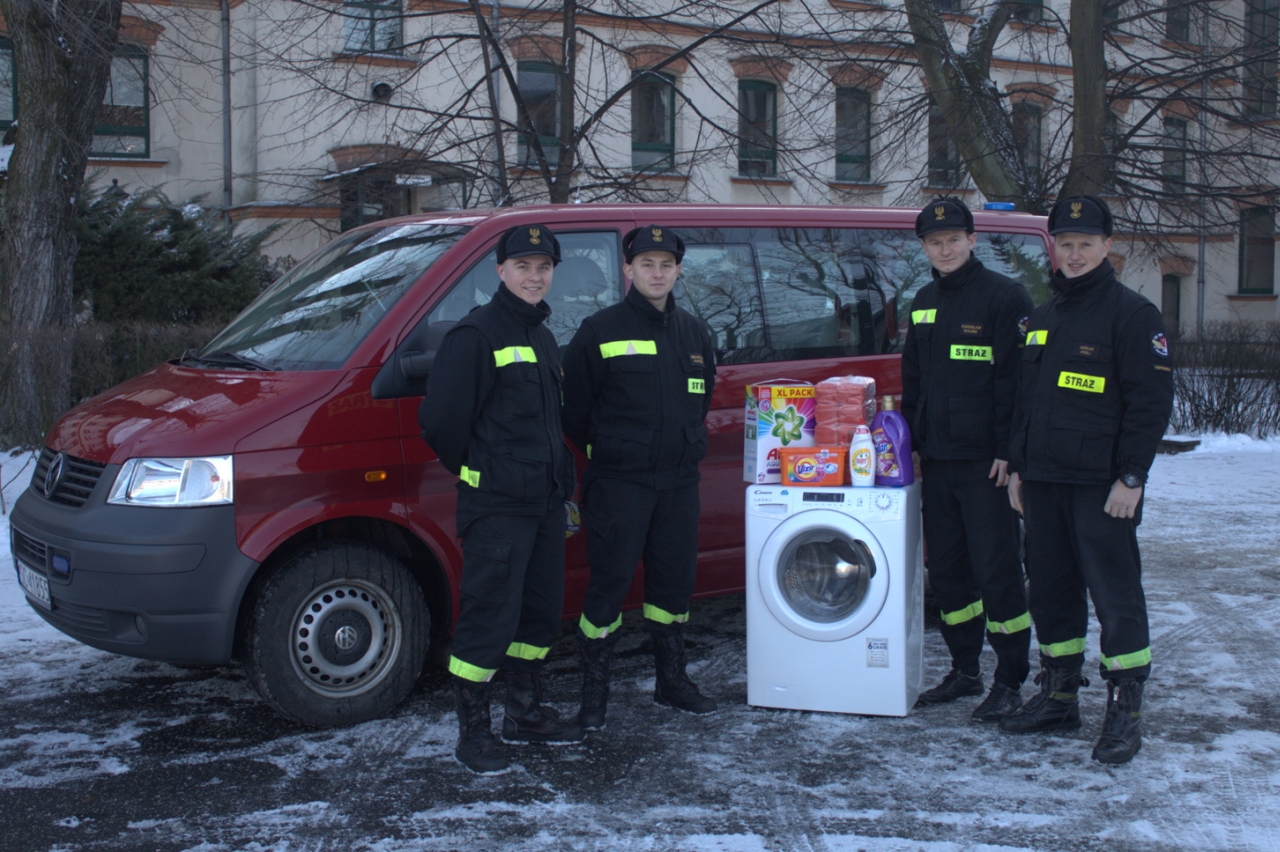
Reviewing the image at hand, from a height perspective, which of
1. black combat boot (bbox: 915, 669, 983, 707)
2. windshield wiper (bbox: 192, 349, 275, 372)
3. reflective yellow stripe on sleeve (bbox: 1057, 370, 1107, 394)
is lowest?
black combat boot (bbox: 915, 669, 983, 707)

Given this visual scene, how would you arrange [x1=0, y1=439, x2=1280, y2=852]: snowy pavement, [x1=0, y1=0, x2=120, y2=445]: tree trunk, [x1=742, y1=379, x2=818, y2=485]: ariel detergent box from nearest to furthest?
1. [x1=0, y1=439, x2=1280, y2=852]: snowy pavement
2. [x1=742, y1=379, x2=818, y2=485]: ariel detergent box
3. [x1=0, y1=0, x2=120, y2=445]: tree trunk

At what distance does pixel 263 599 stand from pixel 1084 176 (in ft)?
41.0

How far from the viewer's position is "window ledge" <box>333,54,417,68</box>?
10945mm

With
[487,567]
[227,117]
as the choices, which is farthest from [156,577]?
[227,117]

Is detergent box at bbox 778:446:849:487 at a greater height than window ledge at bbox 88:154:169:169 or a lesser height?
lesser

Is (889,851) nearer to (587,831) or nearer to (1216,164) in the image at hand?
(587,831)

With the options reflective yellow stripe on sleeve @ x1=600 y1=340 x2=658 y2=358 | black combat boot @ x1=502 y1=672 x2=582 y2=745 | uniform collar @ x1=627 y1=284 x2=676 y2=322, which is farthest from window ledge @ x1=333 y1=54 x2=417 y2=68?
black combat boot @ x1=502 y1=672 x2=582 y2=745

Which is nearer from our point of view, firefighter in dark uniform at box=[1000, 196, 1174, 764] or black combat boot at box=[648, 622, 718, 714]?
firefighter in dark uniform at box=[1000, 196, 1174, 764]

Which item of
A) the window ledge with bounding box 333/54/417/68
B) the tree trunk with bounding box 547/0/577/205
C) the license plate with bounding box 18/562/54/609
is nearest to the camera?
the license plate with bounding box 18/562/54/609

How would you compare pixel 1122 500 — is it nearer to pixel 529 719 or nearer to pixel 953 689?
pixel 953 689

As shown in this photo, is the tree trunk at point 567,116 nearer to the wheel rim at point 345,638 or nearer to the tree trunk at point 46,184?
the tree trunk at point 46,184

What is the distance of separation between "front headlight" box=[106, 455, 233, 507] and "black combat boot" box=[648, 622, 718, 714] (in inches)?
71.5

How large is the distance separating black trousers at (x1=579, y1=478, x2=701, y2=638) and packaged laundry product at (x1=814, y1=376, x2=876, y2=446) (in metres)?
0.62

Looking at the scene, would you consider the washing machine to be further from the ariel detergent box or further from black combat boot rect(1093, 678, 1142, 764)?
black combat boot rect(1093, 678, 1142, 764)
